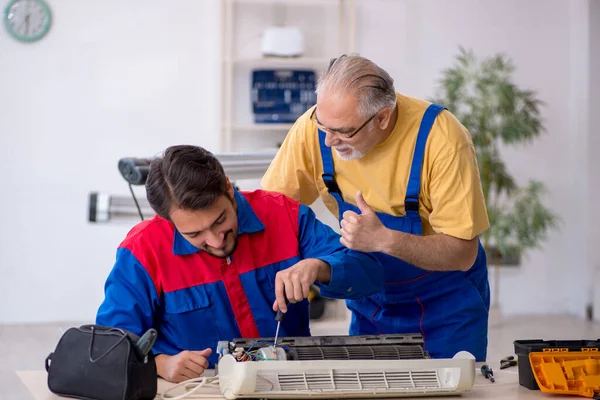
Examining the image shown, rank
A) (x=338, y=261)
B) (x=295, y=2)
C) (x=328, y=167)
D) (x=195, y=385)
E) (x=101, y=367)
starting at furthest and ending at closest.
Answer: (x=295, y=2) < (x=328, y=167) < (x=338, y=261) < (x=195, y=385) < (x=101, y=367)

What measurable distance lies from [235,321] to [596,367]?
84cm

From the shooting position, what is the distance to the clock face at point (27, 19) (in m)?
5.93

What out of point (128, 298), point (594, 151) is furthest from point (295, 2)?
point (128, 298)

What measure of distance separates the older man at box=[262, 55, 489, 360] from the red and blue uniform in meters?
0.11

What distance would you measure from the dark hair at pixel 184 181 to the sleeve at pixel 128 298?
0.14 metres

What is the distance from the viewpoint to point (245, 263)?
2041mm

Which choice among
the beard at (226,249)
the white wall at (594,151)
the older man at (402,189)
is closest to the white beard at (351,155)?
the older man at (402,189)

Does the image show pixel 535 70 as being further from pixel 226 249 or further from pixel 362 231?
pixel 226 249

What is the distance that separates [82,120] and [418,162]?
4304 millimetres

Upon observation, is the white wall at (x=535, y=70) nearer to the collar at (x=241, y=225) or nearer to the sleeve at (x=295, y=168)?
the sleeve at (x=295, y=168)

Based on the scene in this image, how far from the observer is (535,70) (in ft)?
21.9

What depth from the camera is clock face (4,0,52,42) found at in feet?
19.5

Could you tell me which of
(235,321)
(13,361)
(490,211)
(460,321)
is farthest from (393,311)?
(490,211)

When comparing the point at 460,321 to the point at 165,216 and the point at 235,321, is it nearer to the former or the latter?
the point at 235,321
